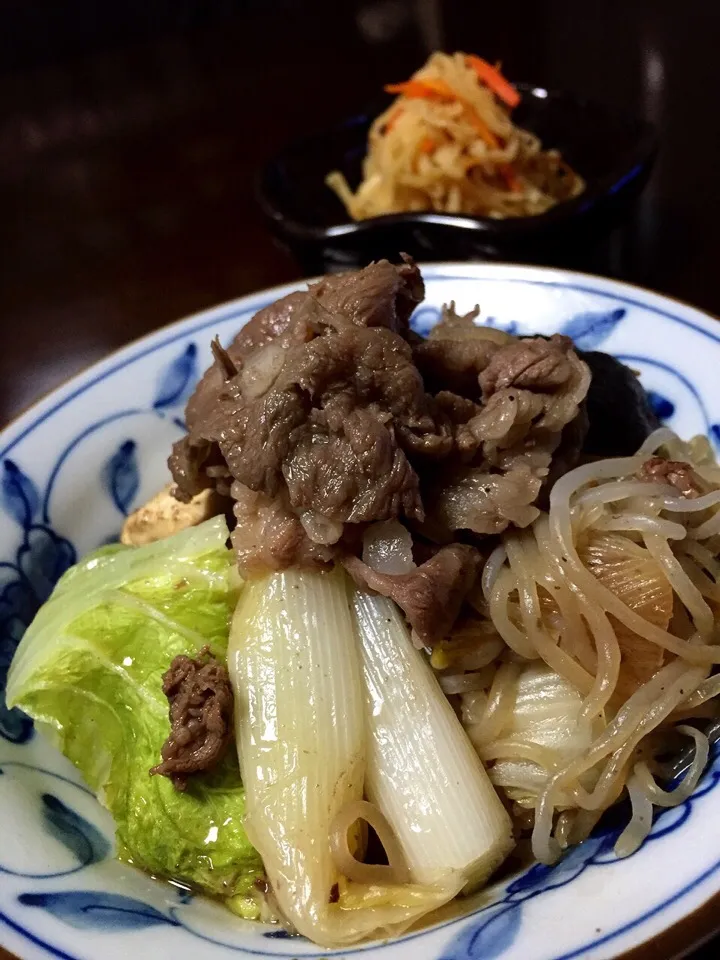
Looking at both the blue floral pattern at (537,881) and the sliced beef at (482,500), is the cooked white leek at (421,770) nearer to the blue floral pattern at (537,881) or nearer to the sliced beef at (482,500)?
the blue floral pattern at (537,881)

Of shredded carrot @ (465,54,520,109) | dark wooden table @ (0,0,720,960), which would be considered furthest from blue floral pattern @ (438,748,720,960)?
shredded carrot @ (465,54,520,109)

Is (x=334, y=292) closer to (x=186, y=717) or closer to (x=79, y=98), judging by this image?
(x=186, y=717)

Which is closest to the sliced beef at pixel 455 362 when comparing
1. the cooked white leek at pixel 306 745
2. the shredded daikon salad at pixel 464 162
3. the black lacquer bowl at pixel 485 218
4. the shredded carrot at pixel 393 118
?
the cooked white leek at pixel 306 745

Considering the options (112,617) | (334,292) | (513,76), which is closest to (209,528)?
(112,617)

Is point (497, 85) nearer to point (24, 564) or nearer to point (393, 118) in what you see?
point (393, 118)

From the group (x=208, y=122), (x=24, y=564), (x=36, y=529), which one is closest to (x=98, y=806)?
(x=24, y=564)
